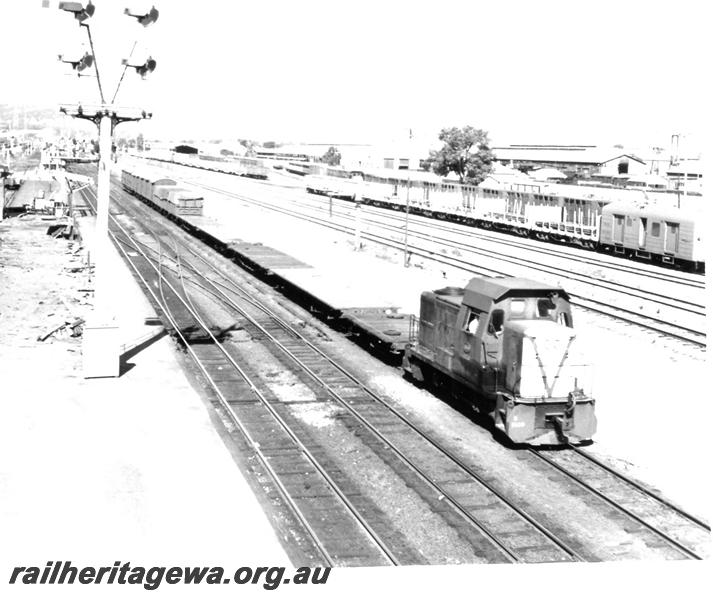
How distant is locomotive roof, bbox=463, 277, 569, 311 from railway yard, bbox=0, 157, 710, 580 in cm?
28

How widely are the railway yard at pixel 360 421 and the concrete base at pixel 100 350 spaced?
1.20ft

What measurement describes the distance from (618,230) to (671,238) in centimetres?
504

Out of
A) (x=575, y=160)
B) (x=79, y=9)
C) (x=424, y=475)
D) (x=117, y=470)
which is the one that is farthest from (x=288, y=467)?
(x=575, y=160)

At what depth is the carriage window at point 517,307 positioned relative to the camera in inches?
655

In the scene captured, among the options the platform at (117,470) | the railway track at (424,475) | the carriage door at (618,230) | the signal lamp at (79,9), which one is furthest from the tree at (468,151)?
the signal lamp at (79,9)

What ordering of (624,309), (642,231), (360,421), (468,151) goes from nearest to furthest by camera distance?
(360,421), (624,309), (642,231), (468,151)

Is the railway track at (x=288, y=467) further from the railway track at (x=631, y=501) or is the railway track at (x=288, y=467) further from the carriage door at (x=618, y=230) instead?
the carriage door at (x=618, y=230)

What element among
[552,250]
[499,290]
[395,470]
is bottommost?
[395,470]

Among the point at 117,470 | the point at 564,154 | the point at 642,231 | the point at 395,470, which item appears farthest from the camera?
the point at 564,154

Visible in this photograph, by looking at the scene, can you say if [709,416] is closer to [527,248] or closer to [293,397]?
[293,397]

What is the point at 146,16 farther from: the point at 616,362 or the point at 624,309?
the point at 624,309

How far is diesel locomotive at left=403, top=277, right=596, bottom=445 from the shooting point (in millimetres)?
15789

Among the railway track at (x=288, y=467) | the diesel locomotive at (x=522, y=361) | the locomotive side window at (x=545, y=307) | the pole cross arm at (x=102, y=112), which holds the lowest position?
the railway track at (x=288, y=467)

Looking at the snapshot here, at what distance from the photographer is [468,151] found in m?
96.6
